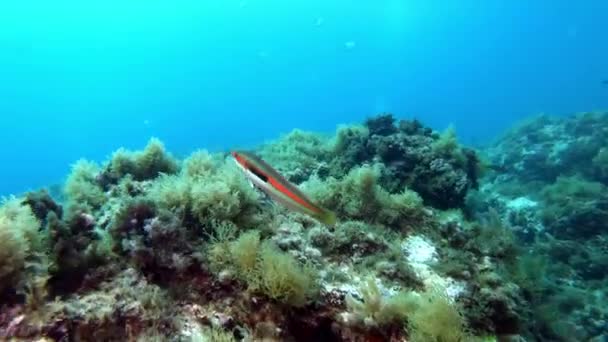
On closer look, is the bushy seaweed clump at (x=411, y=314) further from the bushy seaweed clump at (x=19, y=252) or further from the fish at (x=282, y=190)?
the bushy seaweed clump at (x=19, y=252)

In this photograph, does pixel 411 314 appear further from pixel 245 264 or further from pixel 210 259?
pixel 210 259

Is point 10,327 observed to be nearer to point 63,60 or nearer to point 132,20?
point 132,20

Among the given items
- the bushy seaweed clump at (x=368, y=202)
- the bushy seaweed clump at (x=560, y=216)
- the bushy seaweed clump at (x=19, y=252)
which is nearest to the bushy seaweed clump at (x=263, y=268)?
the bushy seaweed clump at (x=19, y=252)

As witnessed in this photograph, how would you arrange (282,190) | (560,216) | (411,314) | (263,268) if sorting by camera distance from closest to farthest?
1. (282,190)
2. (411,314)
3. (263,268)
4. (560,216)

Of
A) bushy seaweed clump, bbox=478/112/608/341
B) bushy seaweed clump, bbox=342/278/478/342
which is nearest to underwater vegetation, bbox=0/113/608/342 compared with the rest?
bushy seaweed clump, bbox=342/278/478/342

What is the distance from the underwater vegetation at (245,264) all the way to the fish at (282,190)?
0.27ft

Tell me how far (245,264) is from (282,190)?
133cm

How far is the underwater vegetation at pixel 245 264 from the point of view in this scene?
3.73m

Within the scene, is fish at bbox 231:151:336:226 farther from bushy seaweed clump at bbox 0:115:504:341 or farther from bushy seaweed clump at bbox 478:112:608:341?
bushy seaweed clump at bbox 478:112:608:341

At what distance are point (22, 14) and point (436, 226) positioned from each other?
528ft

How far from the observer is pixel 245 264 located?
14.1ft

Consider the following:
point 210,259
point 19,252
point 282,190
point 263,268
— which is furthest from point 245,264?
point 19,252

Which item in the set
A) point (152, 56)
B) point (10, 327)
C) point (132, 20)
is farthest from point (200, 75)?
point (10, 327)

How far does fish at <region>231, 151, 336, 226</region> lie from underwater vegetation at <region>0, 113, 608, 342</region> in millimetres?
81
